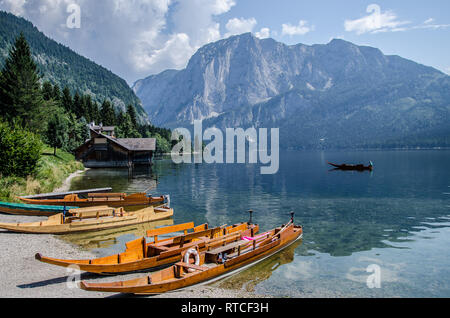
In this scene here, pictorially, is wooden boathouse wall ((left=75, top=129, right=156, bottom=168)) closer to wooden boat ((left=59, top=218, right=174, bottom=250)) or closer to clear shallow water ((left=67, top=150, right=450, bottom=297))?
clear shallow water ((left=67, top=150, right=450, bottom=297))

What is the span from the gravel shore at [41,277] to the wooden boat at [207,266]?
534mm

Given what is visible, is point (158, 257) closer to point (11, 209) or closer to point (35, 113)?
point (11, 209)

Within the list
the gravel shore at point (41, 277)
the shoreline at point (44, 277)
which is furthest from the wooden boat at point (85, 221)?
the gravel shore at point (41, 277)

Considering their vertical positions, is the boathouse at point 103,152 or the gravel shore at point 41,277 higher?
the boathouse at point 103,152

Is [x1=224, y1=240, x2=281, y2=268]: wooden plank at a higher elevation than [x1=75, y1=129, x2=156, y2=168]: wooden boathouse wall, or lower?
lower

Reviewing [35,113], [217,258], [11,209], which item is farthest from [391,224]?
[35,113]

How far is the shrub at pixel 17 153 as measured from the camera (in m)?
32.2

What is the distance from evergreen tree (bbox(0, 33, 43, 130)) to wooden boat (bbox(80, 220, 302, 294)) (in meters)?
58.0

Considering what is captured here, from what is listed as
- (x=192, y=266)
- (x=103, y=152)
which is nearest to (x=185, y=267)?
(x=192, y=266)

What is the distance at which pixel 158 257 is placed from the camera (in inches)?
617

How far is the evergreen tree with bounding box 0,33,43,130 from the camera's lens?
60.3 metres

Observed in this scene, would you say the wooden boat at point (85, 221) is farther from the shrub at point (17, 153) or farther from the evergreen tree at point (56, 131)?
the evergreen tree at point (56, 131)
